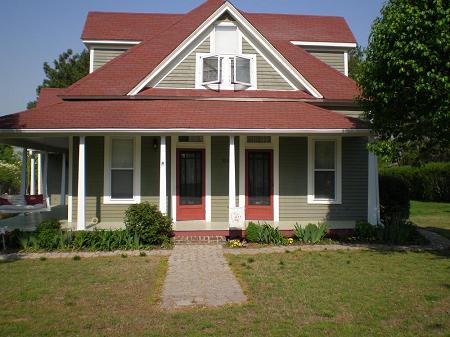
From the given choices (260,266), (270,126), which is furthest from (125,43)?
(260,266)

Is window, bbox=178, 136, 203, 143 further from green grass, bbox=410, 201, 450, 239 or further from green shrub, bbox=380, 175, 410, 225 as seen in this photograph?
green grass, bbox=410, 201, 450, 239

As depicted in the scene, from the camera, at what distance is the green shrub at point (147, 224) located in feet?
40.0

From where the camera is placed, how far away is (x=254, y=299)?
7.36 meters

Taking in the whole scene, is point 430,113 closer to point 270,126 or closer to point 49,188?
point 270,126

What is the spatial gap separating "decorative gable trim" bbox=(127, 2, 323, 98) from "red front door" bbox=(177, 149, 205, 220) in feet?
8.30

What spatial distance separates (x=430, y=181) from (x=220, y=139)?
64.2 ft

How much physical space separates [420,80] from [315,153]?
17.2ft

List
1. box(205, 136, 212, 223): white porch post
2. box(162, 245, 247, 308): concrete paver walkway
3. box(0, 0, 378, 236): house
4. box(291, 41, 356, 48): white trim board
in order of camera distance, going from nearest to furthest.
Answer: box(162, 245, 247, 308): concrete paver walkway < box(0, 0, 378, 236): house < box(205, 136, 212, 223): white porch post < box(291, 41, 356, 48): white trim board

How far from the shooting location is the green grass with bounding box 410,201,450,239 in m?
16.3


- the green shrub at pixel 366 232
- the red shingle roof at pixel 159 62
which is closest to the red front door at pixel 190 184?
the red shingle roof at pixel 159 62

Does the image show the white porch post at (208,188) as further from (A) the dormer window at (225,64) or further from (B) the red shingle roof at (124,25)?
(B) the red shingle roof at (124,25)

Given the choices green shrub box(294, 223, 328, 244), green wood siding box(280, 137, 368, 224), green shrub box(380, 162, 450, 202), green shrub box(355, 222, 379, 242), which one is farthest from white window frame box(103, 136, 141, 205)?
green shrub box(380, 162, 450, 202)

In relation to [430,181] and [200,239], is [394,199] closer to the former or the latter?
[200,239]

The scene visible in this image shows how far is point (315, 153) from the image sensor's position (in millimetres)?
14914
